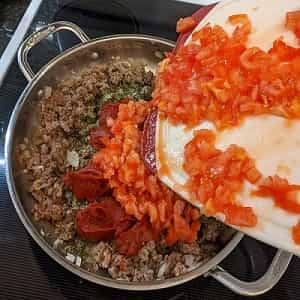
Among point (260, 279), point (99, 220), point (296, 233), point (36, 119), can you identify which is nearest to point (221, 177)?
point (296, 233)

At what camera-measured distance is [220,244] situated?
1347mm

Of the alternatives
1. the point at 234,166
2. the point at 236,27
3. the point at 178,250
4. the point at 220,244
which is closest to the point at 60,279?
the point at 178,250

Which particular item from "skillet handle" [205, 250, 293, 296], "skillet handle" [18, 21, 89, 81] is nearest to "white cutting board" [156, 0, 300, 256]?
"skillet handle" [205, 250, 293, 296]

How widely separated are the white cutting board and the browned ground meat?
0.29 metres

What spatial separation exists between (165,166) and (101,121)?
42 centimetres

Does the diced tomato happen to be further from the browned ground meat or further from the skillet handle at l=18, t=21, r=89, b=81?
the skillet handle at l=18, t=21, r=89, b=81

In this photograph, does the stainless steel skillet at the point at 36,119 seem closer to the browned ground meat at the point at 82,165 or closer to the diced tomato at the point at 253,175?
the browned ground meat at the point at 82,165

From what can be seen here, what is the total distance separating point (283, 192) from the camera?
101 cm

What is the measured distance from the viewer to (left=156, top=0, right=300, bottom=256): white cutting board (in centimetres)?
102

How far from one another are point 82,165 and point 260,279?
1.85 feet

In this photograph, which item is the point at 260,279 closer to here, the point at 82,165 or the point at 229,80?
the point at 229,80

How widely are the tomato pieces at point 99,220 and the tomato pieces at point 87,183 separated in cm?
4

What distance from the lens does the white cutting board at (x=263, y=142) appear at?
40.3 inches

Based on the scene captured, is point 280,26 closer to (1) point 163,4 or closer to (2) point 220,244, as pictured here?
(2) point 220,244
